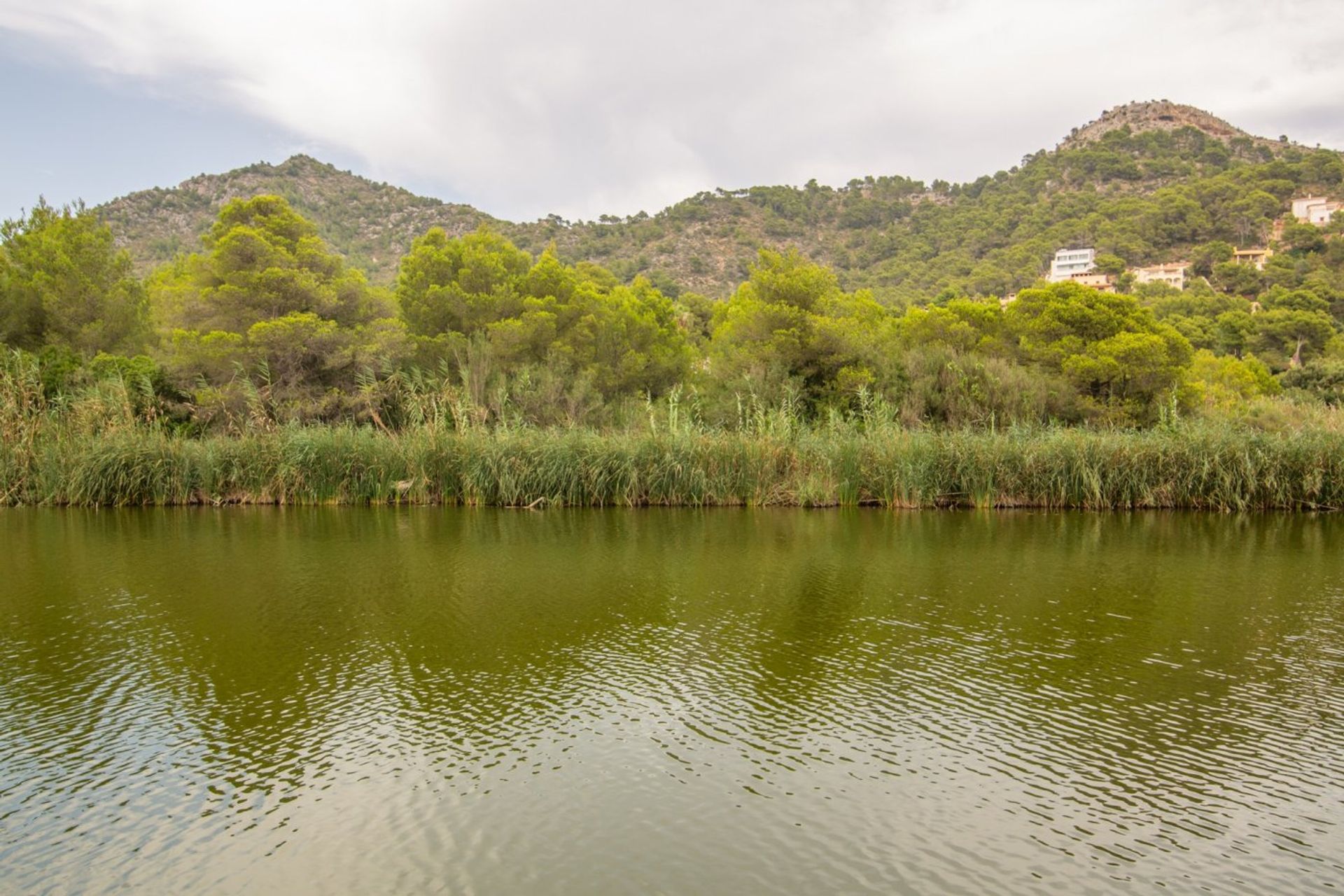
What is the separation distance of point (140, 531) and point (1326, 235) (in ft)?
238

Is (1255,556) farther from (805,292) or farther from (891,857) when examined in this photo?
(805,292)

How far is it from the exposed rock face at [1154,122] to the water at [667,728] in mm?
94384

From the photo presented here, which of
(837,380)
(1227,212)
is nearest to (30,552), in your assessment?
(837,380)

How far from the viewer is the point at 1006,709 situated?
5.27 meters

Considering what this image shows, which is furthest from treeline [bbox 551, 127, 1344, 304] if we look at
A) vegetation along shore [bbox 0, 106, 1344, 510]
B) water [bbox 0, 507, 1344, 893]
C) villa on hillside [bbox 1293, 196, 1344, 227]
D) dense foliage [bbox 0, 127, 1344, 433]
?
water [bbox 0, 507, 1344, 893]

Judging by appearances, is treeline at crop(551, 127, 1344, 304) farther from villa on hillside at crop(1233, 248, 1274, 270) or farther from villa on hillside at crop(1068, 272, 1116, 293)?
villa on hillside at crop(1233, 248, 1274, 270)

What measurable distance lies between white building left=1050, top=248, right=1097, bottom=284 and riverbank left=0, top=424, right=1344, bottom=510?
160 ft

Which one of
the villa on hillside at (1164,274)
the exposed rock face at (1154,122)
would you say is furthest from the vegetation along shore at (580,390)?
the exposed rock face at (1154,122)

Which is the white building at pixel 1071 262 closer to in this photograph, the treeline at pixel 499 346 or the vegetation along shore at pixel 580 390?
the vegetation along shore at pixel 580 390

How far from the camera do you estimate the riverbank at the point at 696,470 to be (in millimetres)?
15797

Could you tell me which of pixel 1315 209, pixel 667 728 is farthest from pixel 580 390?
pixel 1315 209

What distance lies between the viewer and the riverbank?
15.8 m

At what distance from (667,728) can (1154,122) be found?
105531 millimetres

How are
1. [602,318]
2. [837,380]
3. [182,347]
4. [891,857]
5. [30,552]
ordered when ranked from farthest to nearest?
[602,318] → [837,380] → [182,347] → [30,552] → [891,857]
